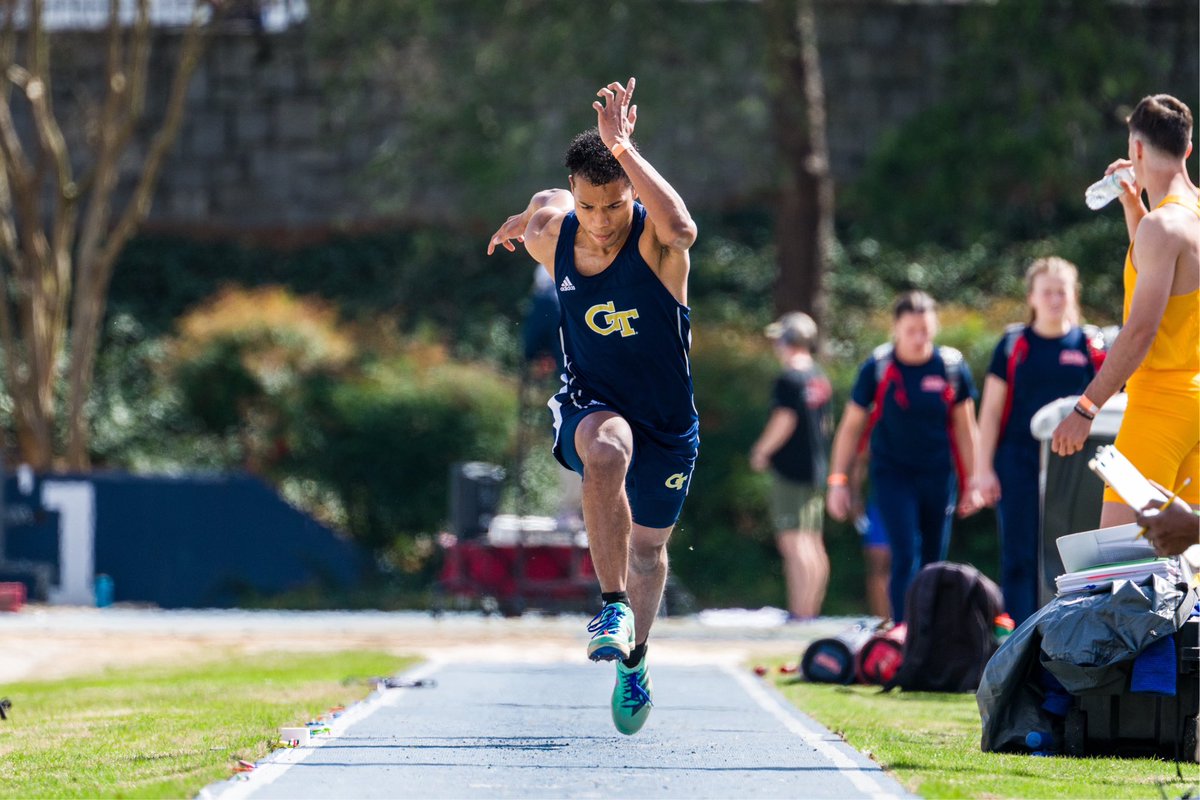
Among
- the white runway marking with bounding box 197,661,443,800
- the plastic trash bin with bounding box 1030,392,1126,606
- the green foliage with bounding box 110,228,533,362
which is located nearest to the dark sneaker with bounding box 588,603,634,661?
the white runway marking with bounding box 197,661,443,800

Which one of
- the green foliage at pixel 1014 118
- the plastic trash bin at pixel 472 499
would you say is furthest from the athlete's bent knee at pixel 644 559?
the green foliage at pixel 1014 118

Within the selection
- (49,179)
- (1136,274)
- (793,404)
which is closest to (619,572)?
(1136,274)

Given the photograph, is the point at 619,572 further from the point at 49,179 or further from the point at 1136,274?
the point at 49,179

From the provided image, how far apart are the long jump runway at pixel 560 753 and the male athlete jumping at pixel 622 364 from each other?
42 cm

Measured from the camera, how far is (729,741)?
7227mm

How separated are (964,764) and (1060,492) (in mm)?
3123

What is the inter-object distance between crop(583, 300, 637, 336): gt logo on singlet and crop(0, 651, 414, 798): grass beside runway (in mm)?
1985

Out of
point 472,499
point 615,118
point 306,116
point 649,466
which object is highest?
point 306,116

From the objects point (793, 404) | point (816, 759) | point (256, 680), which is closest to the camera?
point (816, 759)

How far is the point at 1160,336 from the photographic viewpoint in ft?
23.4

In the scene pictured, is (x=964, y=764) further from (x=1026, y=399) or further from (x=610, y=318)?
(x=1026, y=399)

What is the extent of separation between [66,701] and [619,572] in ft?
13.1

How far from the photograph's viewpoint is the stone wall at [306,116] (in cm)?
2605

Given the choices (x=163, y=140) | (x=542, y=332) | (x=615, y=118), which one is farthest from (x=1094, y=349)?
(x=163, y=140)
